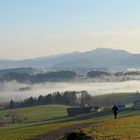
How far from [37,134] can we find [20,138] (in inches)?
111

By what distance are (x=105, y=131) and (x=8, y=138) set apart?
12.7m

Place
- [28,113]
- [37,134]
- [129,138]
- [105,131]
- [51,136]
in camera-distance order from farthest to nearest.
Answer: [28,113] < [37,134] < [51,136] < [105,131] < [129,138]

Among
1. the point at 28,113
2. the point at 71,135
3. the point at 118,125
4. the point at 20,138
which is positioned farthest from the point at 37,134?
the point at 28,113

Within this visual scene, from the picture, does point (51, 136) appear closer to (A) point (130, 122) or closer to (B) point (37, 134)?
(B) point (37, 134)

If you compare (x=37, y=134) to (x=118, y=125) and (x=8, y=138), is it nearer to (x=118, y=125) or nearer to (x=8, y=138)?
(x=8, y=138)

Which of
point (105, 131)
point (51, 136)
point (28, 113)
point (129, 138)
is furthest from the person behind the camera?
point (28, 113)

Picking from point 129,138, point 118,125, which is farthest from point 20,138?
point 129,138

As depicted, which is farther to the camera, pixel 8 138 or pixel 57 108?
pixel 57 108

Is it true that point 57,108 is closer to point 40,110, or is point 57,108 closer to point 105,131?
point 40,110

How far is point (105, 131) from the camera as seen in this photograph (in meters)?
42.5

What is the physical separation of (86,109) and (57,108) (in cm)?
3962

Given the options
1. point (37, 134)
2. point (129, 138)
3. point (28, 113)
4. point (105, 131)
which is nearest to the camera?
point (129, 138)

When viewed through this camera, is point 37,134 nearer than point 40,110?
Yes

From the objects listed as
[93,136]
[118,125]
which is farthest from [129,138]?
[118,125]
